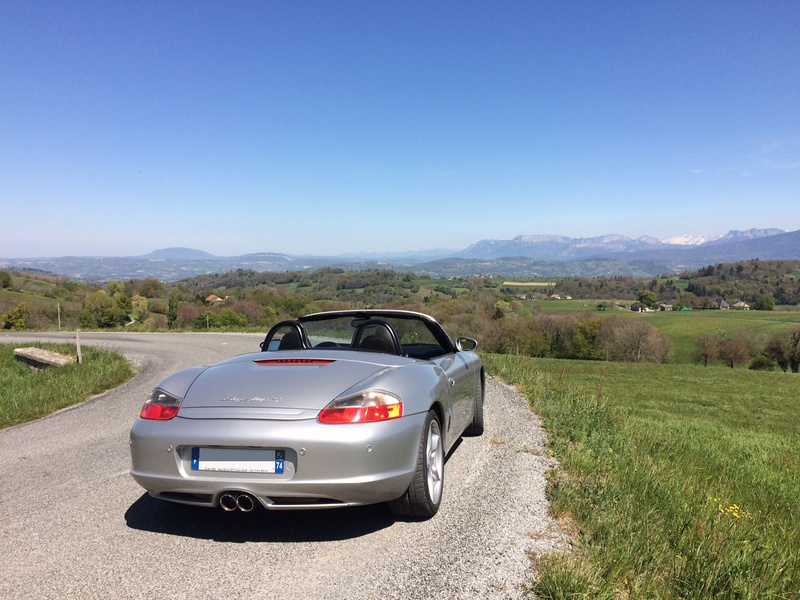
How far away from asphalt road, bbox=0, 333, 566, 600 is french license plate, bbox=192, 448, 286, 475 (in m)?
0.48

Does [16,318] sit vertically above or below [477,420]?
below

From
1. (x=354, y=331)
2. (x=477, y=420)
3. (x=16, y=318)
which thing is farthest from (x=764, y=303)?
(x=354, y=331)

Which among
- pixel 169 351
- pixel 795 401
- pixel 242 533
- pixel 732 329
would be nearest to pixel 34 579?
pixel 242 533

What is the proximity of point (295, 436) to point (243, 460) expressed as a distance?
1.12ft

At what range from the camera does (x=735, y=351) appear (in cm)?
6794

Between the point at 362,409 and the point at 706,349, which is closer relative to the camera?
the point at 362,409

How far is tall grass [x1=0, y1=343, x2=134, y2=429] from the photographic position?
7.62 metres

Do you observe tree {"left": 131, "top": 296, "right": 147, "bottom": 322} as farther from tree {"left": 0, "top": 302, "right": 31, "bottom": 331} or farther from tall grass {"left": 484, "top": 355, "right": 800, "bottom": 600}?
tall grass {"left": 484, "top": 355, "right": 800, "bottom": 600}

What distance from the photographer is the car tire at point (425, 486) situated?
321 cm

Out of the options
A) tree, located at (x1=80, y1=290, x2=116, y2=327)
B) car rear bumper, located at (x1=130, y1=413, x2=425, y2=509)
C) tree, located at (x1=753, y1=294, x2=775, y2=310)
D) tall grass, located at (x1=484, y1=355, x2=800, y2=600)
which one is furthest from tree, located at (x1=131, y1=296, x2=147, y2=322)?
tree, located at (x1=753, y1=294, x2=775, y2=310)

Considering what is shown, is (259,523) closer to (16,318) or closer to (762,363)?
(16,318)

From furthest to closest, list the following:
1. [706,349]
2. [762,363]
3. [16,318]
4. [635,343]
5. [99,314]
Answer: [706,349] < [635,343] < [762,363] < [99,314] < [16,318]

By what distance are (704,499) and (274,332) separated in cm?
401

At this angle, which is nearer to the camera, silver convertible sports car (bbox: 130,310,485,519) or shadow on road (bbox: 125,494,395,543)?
silver convertible sports car (bbox: 130,310,485,519)
